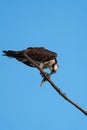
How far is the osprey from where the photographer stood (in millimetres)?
6861

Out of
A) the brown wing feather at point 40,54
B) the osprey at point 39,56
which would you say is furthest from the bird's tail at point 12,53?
the brown wing feather at point 40,54

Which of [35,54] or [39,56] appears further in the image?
[39,56]

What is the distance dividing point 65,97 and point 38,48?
4154 millimetres

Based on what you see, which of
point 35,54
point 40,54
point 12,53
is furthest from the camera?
point 40,54

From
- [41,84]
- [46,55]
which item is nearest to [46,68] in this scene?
[46,55]

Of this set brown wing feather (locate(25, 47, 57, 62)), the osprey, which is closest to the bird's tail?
the osprey

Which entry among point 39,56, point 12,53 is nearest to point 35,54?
point 39,56

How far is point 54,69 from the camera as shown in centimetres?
1007

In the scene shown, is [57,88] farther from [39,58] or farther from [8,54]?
[39,58]

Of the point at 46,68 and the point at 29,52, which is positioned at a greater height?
the point at 46,68

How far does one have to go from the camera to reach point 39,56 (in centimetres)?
829

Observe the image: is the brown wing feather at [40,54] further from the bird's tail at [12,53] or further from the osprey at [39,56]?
the bird's tail at [12,53]

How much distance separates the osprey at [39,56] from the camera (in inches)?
270

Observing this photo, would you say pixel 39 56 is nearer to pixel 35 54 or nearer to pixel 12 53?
pixel 35 54
